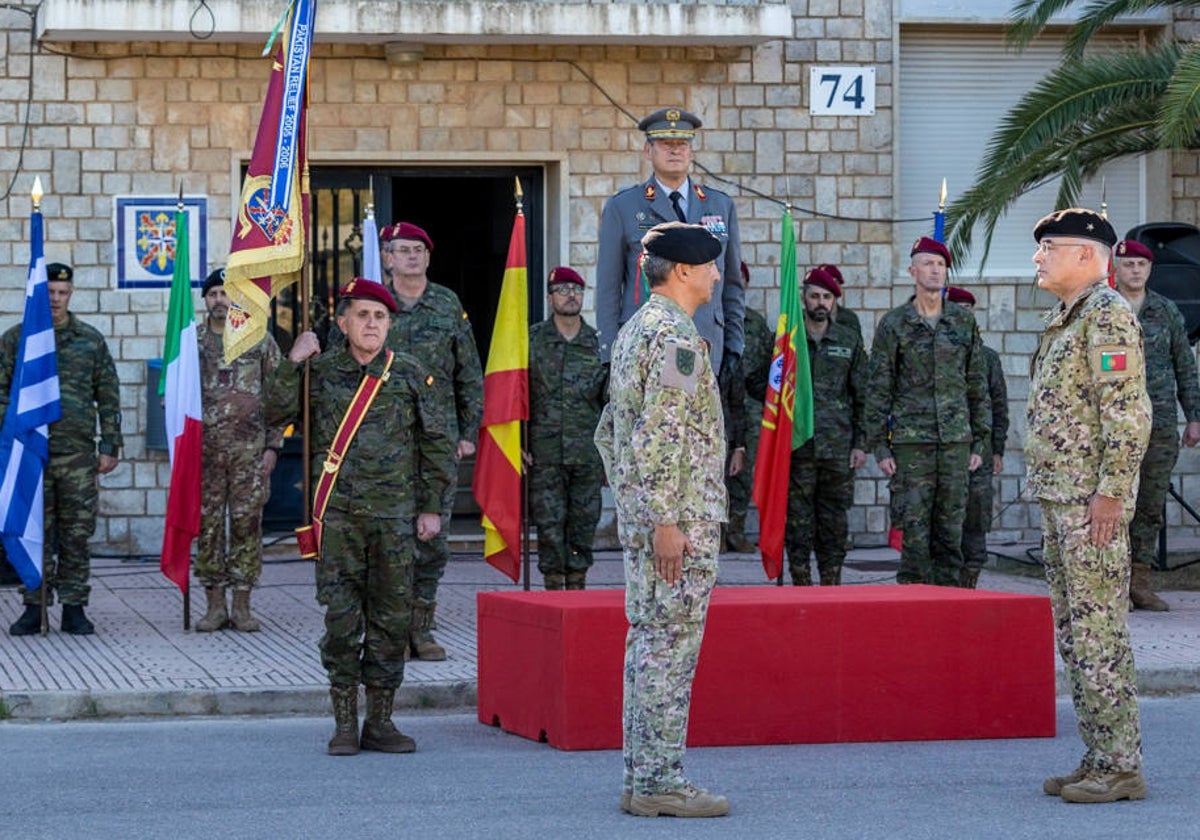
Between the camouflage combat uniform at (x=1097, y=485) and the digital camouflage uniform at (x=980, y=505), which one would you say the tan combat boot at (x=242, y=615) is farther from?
the camouflage combat uniform at (x=1097, y=485)

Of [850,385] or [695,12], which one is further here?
[695,12]

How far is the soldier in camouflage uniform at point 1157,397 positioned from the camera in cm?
1307

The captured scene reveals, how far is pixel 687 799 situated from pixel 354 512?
2.09 m

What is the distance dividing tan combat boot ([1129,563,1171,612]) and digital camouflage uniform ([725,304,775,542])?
264cm

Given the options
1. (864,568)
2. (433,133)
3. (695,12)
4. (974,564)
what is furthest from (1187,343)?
(433,133)

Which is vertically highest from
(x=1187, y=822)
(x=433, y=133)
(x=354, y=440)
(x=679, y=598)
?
(x=433, y=133)

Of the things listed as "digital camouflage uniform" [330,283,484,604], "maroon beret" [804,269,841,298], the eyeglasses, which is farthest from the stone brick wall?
the eyeglasses

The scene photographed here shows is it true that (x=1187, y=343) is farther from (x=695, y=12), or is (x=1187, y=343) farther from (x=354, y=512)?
(x=354, y=512)

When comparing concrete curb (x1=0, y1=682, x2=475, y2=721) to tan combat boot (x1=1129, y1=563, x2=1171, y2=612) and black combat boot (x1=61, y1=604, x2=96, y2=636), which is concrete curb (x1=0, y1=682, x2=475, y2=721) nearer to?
black combat boot (x1=61, y1=604, x2=96, y2=636)

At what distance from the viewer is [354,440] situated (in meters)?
8.59

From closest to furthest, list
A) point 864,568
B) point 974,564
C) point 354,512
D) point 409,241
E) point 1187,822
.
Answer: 1. point 1187,822
2. point 354,512
3. point 409,241
4. point 974,564
5. point 864,568

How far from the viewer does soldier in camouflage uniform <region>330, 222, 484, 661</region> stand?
1105cm

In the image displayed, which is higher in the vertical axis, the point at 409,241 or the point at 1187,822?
the point at 409,241

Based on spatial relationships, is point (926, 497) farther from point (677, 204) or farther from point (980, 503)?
point (677, 204)
